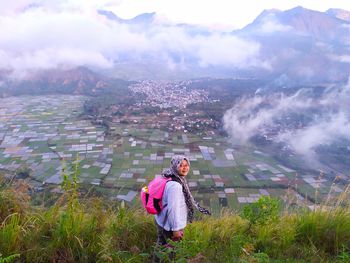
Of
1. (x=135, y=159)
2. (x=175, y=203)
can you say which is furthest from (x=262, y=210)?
(x=135, y=159)

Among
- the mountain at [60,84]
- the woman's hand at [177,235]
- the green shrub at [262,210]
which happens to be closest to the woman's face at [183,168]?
the woman's hand at [177,235]

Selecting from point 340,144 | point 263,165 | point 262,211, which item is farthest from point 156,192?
point 340,144

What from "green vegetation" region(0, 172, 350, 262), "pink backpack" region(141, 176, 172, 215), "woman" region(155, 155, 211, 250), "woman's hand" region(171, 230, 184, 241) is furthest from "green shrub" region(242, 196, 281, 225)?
"pink backpack" region(141, 176, 172, 215)

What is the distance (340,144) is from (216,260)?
72.1 m

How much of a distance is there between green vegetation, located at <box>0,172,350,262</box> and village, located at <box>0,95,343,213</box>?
17768 mm

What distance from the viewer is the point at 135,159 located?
148ft

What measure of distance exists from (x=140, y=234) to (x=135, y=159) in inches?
1592

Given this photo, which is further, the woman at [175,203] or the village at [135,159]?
the village at [135,159]

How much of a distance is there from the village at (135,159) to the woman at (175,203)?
19.0 metres

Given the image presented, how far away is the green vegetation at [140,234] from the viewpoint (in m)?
4.01

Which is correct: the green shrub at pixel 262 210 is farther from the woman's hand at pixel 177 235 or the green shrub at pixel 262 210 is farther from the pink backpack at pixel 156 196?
the pink backpack at pixel 156 196

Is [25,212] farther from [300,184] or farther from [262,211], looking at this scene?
[300,184]

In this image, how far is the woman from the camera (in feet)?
12.8

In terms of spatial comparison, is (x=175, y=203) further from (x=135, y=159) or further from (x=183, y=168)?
(x=135, y=159)
